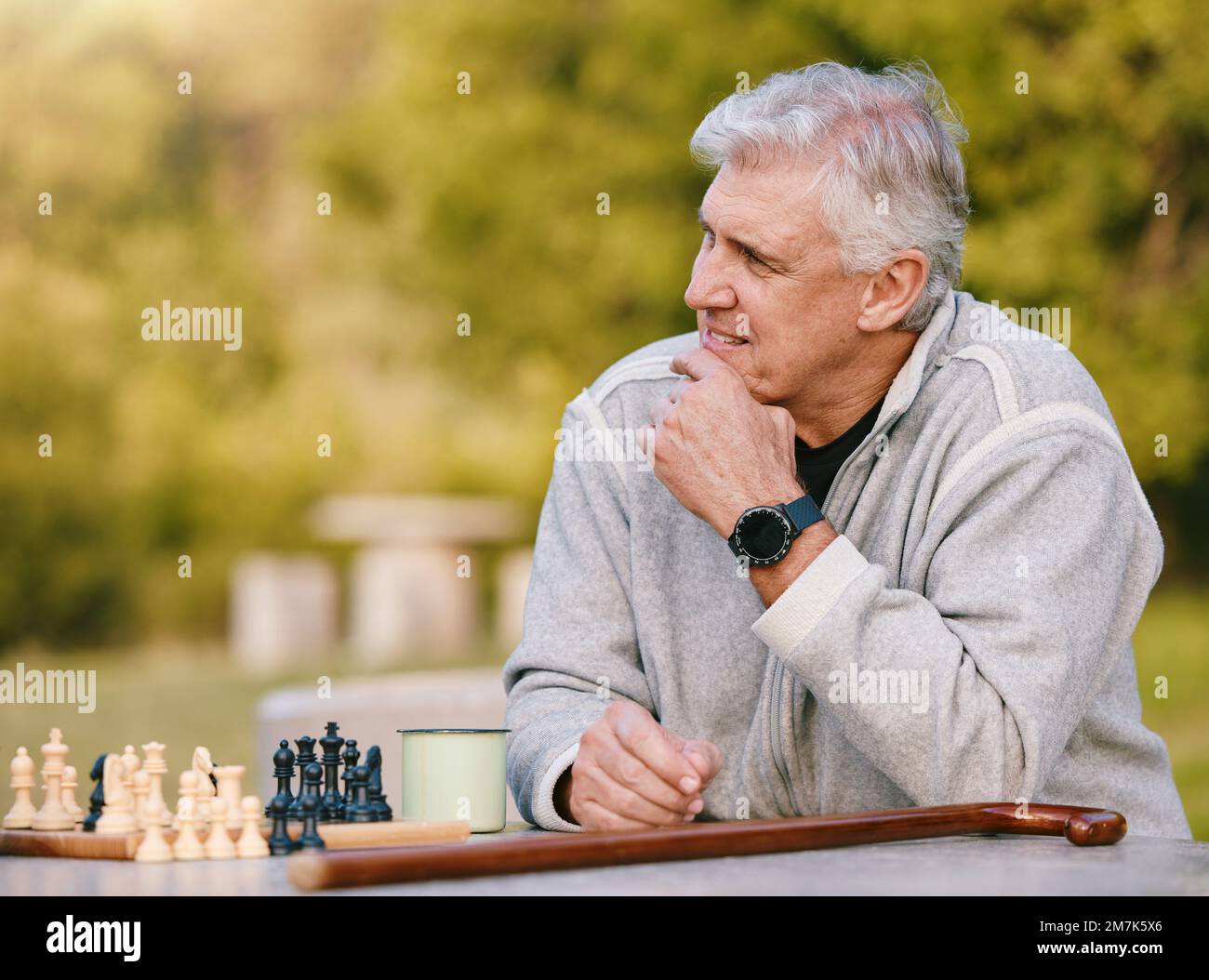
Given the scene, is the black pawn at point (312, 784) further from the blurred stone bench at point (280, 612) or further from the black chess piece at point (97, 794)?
the blurred stone bench at point (280, 612)

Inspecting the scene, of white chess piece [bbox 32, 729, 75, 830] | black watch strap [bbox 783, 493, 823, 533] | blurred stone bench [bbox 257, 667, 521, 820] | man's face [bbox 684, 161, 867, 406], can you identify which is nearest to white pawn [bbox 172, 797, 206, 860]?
white chess piece [bbox 32, 729, 75, 830]

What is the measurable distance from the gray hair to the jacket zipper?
287 mm

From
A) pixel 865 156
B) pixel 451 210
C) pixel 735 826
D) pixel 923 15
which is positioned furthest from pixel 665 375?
pixel 451 210

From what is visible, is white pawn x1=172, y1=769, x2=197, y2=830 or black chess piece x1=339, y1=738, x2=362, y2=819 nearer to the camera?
white pawn x1=172, y1=769, x2=197, y2=830

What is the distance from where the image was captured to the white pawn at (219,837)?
203 centimetres

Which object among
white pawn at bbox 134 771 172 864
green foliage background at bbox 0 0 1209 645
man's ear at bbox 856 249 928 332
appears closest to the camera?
white pawn at bbox 134 771 172 864

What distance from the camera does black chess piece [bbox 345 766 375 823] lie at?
89.4 inches

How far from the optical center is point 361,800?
91.0 inches

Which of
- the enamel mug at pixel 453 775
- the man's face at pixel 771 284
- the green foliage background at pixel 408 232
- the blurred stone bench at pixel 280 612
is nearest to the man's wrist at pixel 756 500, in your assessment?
the man's face at pixel 771 284

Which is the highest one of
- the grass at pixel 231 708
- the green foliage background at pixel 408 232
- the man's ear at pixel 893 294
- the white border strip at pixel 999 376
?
the green foliage background at pixel 408 232

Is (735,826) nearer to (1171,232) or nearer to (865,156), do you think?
(865,156)

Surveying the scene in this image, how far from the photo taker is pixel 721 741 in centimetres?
288

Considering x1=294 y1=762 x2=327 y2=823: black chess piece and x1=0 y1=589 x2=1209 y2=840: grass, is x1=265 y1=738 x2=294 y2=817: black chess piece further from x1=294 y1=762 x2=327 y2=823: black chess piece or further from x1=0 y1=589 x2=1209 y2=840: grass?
x1=0 y1=589 x2=1209 y2=840: grass

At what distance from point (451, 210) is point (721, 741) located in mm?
10971
